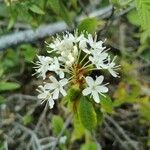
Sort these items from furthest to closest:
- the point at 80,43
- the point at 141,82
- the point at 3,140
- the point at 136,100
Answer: the point at 141,82 < the point at 136,100 < the point at 3,140 < the point at 80,43

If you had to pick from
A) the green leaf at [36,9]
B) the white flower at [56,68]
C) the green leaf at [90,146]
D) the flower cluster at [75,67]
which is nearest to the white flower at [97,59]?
the flower cluster at [75,67]

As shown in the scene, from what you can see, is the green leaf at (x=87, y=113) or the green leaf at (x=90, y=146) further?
the green leaf at (x=90, y=146)

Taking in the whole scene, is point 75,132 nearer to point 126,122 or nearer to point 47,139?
point 47,139

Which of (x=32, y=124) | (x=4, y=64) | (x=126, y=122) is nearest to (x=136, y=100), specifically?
(x=126, y=122)

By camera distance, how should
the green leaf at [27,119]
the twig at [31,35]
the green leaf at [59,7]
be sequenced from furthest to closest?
the green leaf at [27,119] → the twig at [31,35] → the green leaf at [59,7]

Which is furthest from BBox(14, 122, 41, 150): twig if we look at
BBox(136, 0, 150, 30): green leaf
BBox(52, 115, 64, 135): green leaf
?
BBox(136, 0, 150, 30): green leaf

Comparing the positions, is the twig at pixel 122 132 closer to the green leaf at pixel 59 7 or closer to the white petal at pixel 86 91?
the green leaf at pixel 59 7

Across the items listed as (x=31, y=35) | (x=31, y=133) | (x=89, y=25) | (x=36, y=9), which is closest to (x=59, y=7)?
(x=36, y=9)

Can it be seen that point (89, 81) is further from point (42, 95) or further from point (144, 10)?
point (144, 10)
